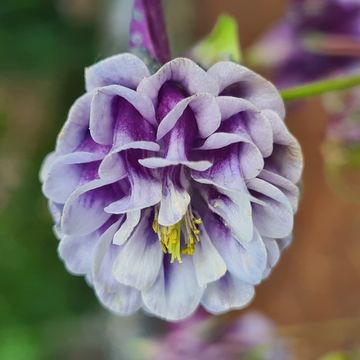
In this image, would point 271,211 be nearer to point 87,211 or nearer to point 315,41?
point 87,211

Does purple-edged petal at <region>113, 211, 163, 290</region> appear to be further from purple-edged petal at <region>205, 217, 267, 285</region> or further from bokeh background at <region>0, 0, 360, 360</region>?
bokeh background at <region>0, 0, 360, 360</region>

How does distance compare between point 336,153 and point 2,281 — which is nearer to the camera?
point 336,153

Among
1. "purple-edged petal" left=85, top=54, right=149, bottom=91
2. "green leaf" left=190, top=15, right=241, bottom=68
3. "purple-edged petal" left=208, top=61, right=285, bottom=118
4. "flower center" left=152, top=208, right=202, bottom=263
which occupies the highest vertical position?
"purple-edged petal" left=85, top=54, right=149, bottom=91

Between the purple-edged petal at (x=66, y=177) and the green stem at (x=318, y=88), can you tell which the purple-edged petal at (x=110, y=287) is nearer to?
the purple-edged petal at (x=66, y=177)

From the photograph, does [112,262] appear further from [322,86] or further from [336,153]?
[336,153]

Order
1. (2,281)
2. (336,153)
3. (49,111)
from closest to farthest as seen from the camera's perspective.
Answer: (336,153) < (2,281) < (49,111)

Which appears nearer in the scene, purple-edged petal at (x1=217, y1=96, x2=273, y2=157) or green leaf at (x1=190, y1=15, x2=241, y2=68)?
purple-edged petal at (x1=217, y1=96, x2=273, y2=157)

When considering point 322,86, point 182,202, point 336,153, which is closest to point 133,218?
point 182,202

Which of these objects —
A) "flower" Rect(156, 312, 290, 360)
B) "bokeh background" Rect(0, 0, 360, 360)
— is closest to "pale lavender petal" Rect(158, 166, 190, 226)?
"flower" Rect(156, 312, 290, 360)
